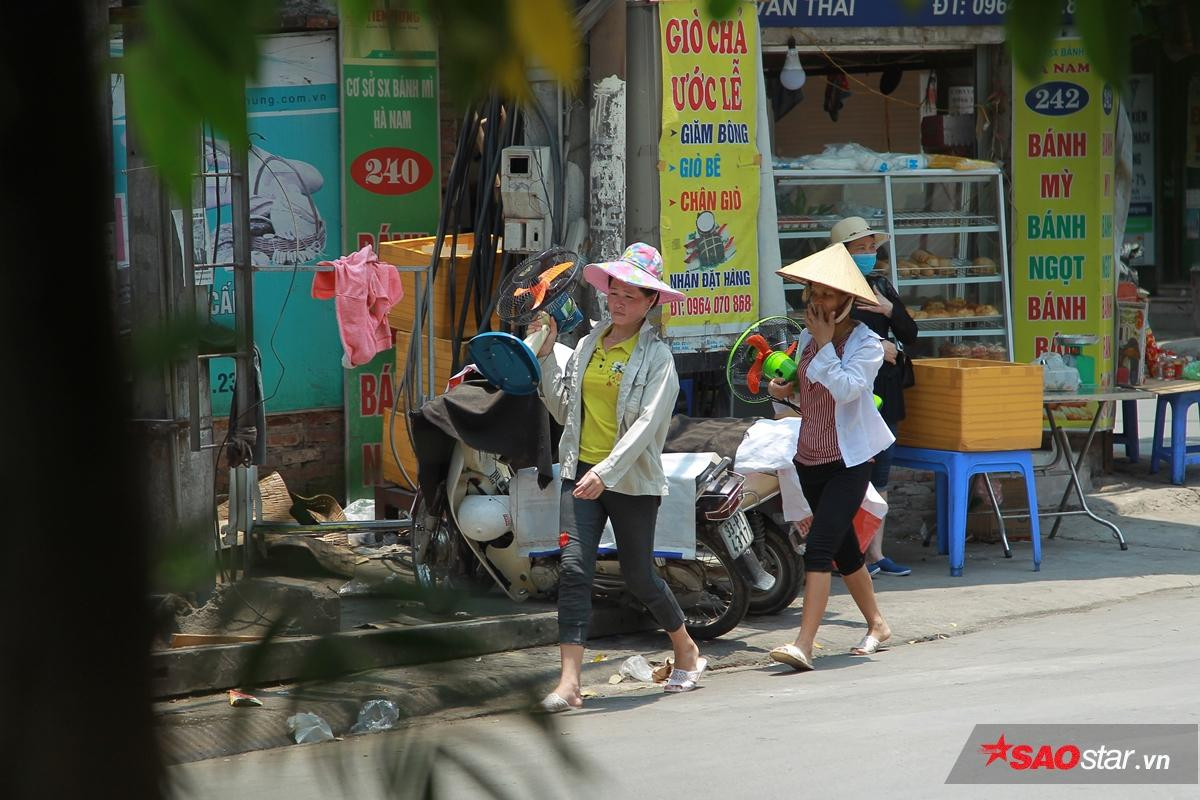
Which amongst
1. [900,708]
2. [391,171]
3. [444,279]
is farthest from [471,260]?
[900,708]

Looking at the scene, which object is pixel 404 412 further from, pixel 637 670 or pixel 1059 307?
pixel 1059 307

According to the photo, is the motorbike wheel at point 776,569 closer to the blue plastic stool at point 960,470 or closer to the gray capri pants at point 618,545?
the gray capri pants at point 618,545

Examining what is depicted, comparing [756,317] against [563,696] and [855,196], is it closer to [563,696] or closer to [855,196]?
[855,196]

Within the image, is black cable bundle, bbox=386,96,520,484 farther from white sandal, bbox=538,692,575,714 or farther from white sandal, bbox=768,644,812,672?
white sandal, bbox=538,692,575,714

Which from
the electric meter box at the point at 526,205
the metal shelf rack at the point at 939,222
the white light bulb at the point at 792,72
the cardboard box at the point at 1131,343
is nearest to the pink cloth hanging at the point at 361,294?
the electric meter box at the point at 526,205

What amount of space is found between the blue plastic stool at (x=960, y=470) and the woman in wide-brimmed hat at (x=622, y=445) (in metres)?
2.29

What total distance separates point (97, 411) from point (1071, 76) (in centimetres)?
91

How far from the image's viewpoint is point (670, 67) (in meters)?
8.20

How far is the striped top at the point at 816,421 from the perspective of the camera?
673 cm

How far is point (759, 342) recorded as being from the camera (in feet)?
26.2

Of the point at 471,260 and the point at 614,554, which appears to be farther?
the point at 471,260

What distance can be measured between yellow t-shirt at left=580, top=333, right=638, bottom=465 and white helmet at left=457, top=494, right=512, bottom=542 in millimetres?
820

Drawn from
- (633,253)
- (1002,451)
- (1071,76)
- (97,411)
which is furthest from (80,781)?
(1002,451)

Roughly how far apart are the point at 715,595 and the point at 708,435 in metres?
0.78
